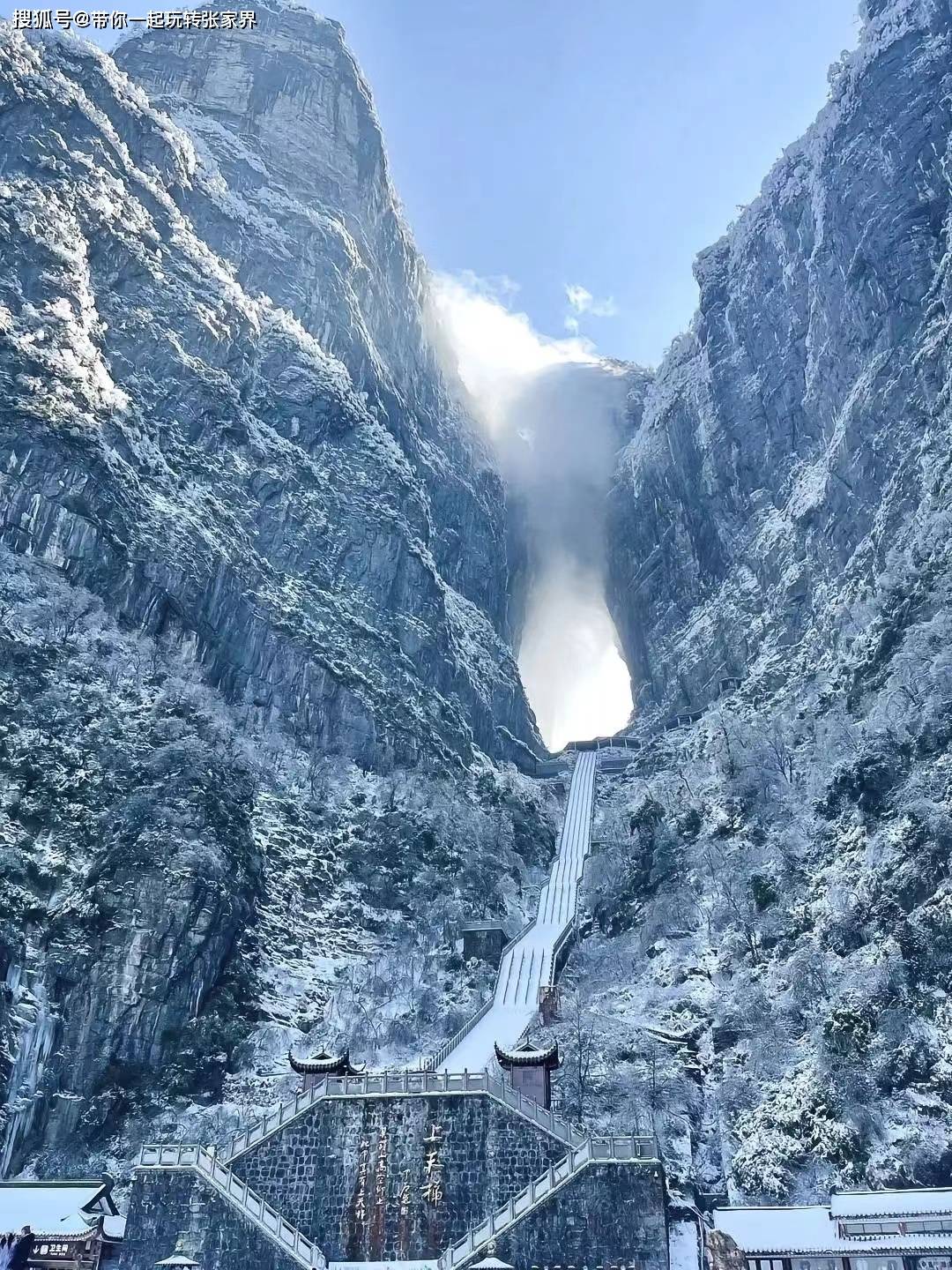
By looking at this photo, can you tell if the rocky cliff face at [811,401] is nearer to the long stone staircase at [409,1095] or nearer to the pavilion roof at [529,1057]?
the pavilion roof at [529,1057]

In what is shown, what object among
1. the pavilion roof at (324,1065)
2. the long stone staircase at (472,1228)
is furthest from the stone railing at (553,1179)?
the pavilion roof at (324,1065)

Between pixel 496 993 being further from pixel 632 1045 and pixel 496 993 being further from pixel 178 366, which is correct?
pixel 178 366

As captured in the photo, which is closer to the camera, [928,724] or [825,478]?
[928,724]

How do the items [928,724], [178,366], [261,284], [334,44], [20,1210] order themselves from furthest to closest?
[334,44] < [261,284] < [178,366] < [928,724] < [20,1210]

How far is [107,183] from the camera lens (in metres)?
103

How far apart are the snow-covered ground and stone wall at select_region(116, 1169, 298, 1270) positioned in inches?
410

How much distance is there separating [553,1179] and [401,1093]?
6151 mm

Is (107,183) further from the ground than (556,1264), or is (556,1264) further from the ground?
(107,183)

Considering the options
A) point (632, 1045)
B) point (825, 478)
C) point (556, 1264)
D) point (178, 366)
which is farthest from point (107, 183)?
point (556, 1264)

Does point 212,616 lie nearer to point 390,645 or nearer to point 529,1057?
point 390,645

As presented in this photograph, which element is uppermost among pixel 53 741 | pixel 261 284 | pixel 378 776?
pixel 261 284

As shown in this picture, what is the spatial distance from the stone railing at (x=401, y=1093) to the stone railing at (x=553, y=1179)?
188 cm

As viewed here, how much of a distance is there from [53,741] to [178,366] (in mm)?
46280

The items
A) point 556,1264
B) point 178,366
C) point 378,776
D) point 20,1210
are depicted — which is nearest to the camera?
point 556,1264
